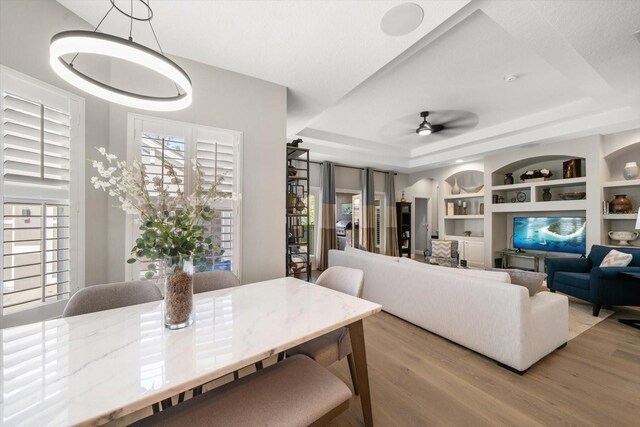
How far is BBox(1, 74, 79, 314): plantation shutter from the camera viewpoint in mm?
1466

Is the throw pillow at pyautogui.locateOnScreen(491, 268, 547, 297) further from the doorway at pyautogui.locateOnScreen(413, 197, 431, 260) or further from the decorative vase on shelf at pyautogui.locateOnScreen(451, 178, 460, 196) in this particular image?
the doorway at pyautogui.locateOnScreen(413, 197, 431, 260)

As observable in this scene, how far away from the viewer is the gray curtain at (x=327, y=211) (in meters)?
5.93

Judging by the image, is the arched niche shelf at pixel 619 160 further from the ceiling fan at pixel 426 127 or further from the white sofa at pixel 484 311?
the white sofa at pixel 484 311

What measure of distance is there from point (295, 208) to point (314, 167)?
106 inches

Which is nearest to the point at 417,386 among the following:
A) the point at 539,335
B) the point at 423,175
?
the point at 539,335

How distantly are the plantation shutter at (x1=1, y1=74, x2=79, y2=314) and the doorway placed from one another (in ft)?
26.0

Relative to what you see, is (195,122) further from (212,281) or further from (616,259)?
(616,259)

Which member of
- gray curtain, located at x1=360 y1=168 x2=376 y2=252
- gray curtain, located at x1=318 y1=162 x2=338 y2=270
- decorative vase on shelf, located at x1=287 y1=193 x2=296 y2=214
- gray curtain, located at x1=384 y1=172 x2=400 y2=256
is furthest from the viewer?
gray curtain, located at x1=384 y1=172 x2=400 y2=256

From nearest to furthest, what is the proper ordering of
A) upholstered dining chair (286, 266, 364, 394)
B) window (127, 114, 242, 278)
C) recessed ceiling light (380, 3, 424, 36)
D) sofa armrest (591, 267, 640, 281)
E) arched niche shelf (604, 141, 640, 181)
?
upholstered dining chair (286, 266, 364, 394) → recessed ceiling light (380, 3, 424, 36) → window (127, 114, 242, 278) → sofa armrest (591, 267, 640, 281) → arched niche shelf (604, 141, 640, 181)

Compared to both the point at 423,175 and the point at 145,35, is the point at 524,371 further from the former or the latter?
the point at 423,175

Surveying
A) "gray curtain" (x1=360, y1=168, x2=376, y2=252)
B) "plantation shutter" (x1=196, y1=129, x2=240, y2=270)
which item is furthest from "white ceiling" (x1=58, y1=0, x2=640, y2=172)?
"gray curtain" (x1=360, y1=168, x2=376, y2=252)

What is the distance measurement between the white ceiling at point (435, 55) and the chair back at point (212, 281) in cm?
190

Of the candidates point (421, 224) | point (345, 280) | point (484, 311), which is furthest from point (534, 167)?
point (345, 280)

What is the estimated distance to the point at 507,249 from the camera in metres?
5.67
